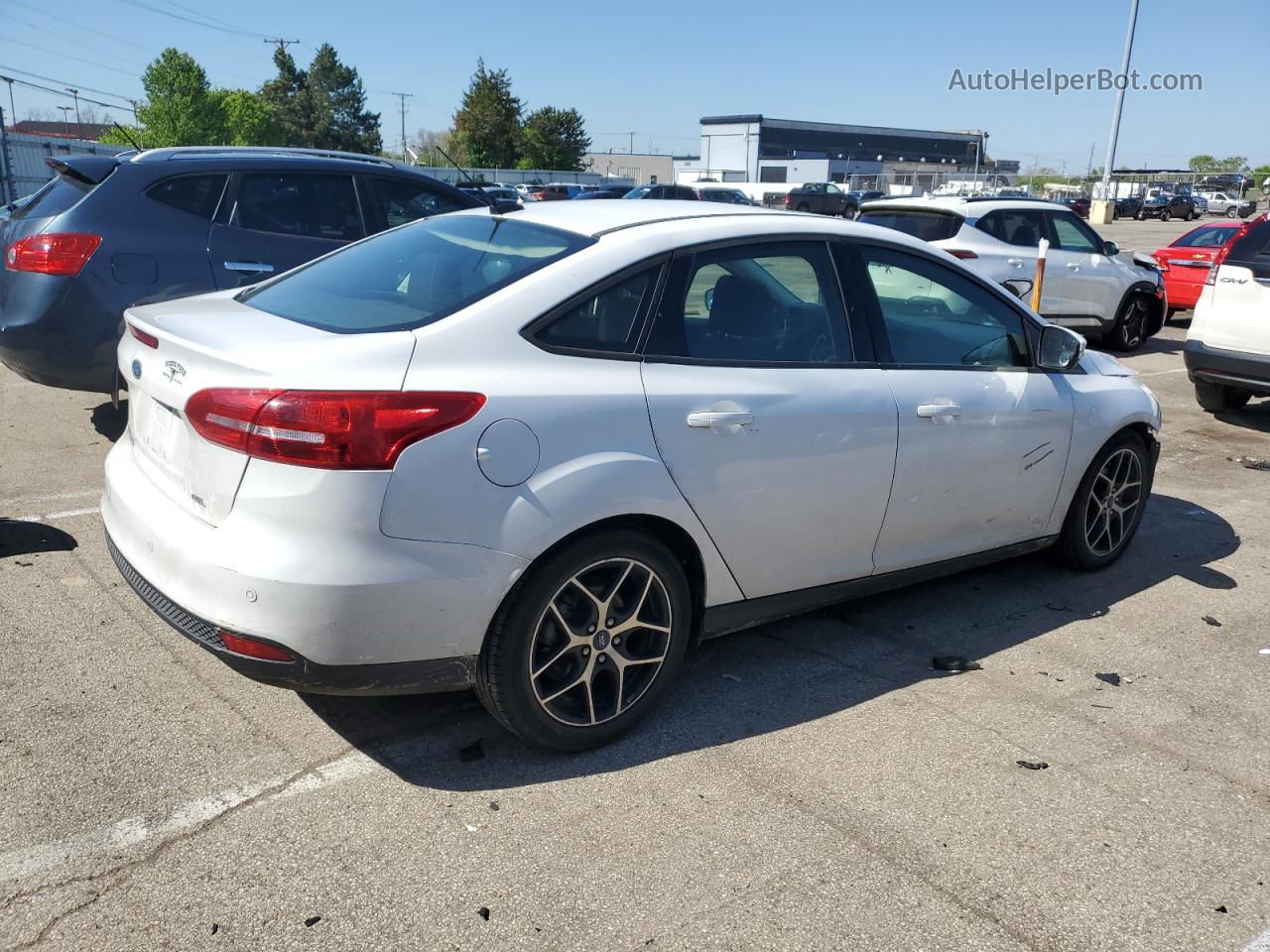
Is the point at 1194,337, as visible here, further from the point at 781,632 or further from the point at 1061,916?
the point at 1061,916

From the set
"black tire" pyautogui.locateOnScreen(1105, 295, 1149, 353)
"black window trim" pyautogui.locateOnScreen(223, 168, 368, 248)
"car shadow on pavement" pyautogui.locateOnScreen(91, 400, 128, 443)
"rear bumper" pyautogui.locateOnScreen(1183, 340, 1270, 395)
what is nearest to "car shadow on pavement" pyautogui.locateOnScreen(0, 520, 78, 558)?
"car shadow on pavement" pyautogui.locateOnScreen(91, 400, 128, 443)

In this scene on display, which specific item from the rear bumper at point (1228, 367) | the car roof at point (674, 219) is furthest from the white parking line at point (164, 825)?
the rear bumper at point (1228, 367)

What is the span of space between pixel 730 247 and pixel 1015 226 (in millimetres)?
9253

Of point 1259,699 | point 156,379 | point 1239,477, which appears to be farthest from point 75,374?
point 1239,477

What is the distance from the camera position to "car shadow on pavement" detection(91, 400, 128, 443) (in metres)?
6.99

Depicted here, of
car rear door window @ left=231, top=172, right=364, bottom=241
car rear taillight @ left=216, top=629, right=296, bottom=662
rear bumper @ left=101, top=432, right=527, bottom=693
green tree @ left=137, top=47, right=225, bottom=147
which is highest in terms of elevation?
green tree @ left=137, top=47, right=225, bottom=147

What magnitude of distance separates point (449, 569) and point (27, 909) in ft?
4.25

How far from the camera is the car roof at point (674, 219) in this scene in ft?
12.2

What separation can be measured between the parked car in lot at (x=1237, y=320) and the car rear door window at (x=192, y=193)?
25.4 ft

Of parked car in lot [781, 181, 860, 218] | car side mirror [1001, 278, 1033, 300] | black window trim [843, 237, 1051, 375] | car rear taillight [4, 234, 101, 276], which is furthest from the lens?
parked car in lot [781, 181, 860, 218]

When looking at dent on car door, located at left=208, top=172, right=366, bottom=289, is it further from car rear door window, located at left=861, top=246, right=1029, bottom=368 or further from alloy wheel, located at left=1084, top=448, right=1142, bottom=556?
Answer: alloy wheel, located at left=1084, top=448, right=1142, bottom=556

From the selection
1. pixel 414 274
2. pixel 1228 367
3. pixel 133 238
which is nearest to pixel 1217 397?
pixel 1228 367

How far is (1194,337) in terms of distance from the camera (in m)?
9.02

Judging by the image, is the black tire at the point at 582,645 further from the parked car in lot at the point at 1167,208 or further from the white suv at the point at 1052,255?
the parked car in lot at the point at 1167,208
